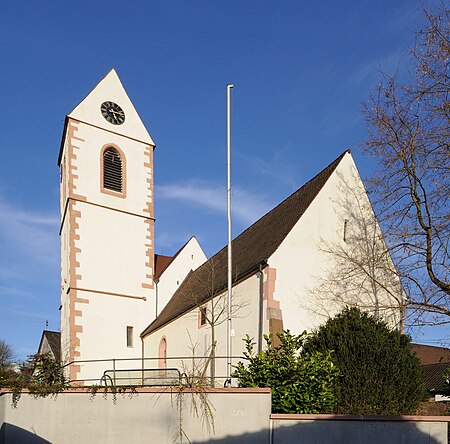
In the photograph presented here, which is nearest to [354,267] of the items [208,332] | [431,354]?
[208,332]

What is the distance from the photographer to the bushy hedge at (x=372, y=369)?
1291cm

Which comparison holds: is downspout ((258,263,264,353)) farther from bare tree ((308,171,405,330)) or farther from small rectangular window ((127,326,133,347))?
small rectangular window ((127,326,133,347))

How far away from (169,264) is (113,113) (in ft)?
28.5

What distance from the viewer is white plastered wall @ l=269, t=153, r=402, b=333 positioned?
54.7 ft

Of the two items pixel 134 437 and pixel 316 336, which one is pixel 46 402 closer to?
pixel 134 437

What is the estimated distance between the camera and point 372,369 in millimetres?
13203

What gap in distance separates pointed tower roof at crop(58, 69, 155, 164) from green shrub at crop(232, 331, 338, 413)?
18.8 metres

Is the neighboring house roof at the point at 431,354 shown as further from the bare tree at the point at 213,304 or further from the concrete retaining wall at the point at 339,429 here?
the concrete retaining wall at the point at 339,429

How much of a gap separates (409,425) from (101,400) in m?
6.55

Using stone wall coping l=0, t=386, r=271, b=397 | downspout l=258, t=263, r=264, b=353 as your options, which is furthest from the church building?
stone wall coping l=0, t=386, r=271, b=397

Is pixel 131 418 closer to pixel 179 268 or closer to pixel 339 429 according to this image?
pixel 339 429

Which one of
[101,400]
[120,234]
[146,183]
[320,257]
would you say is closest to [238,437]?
[101,400]

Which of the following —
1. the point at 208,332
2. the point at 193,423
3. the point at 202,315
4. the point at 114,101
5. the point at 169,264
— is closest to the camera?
the point at 193,423

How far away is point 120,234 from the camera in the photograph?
26.7 metres
